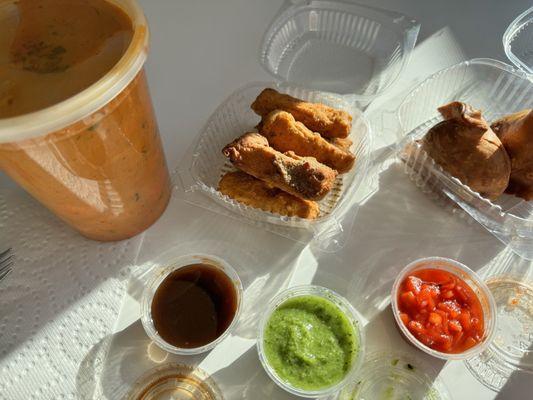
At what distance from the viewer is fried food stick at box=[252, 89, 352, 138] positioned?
48.6 inches

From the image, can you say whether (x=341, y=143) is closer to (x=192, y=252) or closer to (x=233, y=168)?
(x=233, y=168)

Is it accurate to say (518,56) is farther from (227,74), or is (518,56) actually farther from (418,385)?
(418,385)

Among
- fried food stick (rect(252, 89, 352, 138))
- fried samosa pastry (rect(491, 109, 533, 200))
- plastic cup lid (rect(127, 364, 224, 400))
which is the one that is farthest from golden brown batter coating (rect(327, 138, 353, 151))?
plastic cup lid (rect(127, 364, 224, 400))

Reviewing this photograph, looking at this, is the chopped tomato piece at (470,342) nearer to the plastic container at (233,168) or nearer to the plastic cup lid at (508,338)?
the plastic cup lid at (508,338)

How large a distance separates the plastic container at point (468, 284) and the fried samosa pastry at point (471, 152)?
0.66 ft

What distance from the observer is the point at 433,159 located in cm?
A: 119

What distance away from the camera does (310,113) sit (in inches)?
48.7

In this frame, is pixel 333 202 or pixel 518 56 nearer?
pixel 333 202

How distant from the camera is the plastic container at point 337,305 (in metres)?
0.97

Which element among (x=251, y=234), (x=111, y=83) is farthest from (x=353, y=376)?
(x=111, y=83)

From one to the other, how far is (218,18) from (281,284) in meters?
0.89

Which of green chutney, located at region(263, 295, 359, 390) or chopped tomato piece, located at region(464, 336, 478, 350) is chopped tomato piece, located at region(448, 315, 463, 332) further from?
green chutney, located at region(263, 295, 359, 390)

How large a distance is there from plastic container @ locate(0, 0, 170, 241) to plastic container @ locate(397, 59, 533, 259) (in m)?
0.63

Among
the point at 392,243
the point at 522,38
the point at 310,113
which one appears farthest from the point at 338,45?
the point at 392,243
